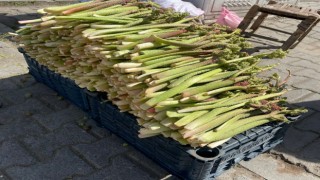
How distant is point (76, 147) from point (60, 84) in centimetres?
88

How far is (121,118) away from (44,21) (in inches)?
45.6

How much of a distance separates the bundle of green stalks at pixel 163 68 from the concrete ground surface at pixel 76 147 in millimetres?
549

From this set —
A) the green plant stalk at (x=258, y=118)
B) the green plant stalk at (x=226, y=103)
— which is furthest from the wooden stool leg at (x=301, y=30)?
the green plant stalk at (x=226, y=103)

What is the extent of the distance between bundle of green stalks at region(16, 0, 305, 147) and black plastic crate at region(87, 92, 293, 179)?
3.6 inches

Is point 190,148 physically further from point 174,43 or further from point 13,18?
point 13,18

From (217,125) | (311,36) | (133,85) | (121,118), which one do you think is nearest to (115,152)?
(121,118)

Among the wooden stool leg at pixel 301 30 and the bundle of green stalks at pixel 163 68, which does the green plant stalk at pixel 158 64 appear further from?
the wooden stool leg at pixel 301 30

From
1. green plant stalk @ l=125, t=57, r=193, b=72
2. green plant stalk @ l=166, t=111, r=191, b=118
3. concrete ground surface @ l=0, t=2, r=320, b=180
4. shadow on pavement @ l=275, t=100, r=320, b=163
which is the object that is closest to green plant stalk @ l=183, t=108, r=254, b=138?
green plant stalk @ l=166, t=111, r=191, b=118

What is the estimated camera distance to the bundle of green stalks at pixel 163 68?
2.19 metres

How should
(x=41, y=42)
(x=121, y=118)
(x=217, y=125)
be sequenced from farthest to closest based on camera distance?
(x=41, y=42)
(x=121, y=118)
(x=217, y=125)

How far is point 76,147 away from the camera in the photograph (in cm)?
292

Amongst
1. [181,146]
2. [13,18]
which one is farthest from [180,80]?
[13,18]

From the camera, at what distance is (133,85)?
2.27 metres

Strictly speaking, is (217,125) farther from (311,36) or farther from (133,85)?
(311,36)
